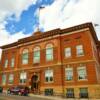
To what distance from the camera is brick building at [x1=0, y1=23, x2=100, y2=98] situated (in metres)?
34.1

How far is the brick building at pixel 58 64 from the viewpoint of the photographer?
34.1 meters

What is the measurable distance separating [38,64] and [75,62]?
9444mm

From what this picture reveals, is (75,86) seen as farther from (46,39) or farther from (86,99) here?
(46,39)

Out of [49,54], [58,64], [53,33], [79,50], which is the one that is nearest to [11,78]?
[49,54]

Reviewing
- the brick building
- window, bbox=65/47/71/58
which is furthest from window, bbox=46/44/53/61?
window, bbox=65/47/71/58

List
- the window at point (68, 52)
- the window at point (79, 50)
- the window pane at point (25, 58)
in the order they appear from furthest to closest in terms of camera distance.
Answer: the window pane at point (25, 58)
the window at point (68, 52)
the window at point (79, 50)

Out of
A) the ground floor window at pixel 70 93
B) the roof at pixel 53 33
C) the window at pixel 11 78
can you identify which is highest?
the roof at pixel 53 33

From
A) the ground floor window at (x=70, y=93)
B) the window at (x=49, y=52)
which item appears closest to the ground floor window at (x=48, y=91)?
the ground floor window at (x=70, y=93)

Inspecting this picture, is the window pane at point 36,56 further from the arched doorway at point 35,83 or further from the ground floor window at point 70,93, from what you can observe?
the ground floor window at point 70,93

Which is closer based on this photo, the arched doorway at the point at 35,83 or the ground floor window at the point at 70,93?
the ground floor window at the point at 70,93

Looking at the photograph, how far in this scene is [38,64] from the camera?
4112cm

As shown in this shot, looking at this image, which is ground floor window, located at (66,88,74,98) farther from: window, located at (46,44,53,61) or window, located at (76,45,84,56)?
window, located at (46,44,53,61)

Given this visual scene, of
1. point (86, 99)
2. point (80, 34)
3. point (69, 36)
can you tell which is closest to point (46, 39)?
point (69, 36)

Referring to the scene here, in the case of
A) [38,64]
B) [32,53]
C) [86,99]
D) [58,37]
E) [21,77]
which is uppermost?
[58,37]
